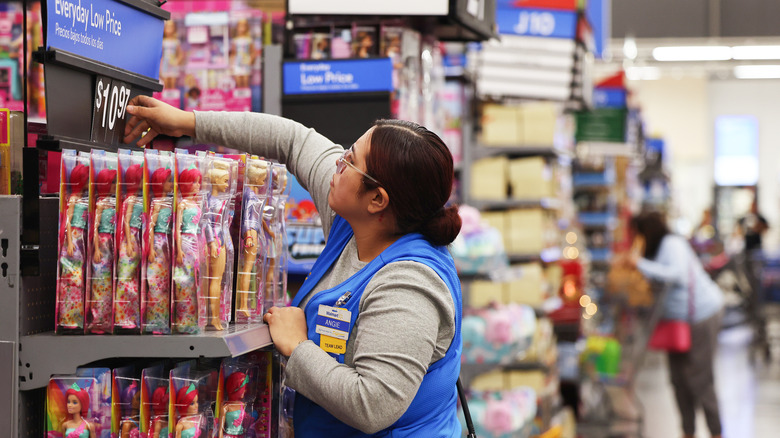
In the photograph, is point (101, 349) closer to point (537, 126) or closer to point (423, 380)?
point (423, 380)

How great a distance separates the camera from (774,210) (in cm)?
2184

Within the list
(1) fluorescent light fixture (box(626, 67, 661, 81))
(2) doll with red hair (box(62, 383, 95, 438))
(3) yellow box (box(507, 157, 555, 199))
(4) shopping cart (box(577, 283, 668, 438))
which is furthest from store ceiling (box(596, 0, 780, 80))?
(2) doll with red hair (box(62, 383, 95, 438))

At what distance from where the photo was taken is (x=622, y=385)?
22.2 feet

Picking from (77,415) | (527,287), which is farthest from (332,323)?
(527,287)

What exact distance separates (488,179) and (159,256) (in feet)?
14.1

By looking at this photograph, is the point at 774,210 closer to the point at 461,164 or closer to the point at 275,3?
the point at 461,164

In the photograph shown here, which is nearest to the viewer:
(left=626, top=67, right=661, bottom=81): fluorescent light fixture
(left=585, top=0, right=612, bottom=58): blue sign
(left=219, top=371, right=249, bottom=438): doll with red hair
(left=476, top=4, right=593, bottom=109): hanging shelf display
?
(left=219, top=371, right=249, bottom=438): doll with red hair

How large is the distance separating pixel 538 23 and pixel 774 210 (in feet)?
58.1

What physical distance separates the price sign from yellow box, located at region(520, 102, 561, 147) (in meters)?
4.10

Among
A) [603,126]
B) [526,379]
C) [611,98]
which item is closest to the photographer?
[526,379]

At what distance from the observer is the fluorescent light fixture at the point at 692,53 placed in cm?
1520

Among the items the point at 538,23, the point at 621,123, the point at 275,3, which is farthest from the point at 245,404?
the point at 621,123

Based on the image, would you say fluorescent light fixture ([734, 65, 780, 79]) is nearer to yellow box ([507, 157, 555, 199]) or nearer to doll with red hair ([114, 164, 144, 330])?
yellow box ([507, 157, 555, 199])

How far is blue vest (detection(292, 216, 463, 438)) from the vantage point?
1.92m
